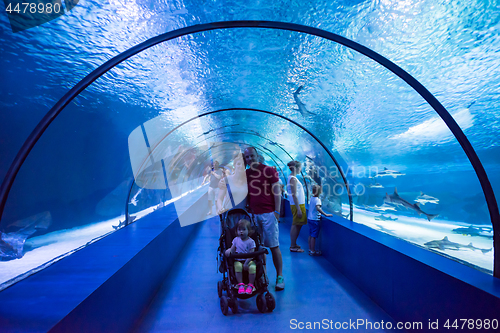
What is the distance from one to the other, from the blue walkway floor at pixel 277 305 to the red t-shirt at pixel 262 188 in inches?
46.8

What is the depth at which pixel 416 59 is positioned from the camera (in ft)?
18.5

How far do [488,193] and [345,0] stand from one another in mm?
2696

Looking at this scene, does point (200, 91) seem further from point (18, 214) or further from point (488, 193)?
point (18, 214)

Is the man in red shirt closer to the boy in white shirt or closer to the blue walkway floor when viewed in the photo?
the blue walkway floor

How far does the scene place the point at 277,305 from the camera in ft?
10.2

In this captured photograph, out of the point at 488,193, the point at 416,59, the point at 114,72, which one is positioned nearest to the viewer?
the point at 488,193

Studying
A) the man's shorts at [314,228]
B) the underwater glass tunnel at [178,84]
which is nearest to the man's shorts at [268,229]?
the man's shorts at [314,228]

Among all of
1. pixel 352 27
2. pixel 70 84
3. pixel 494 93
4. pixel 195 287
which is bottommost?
pixel 195 287

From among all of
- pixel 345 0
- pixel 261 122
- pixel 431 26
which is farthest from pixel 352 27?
pixel 261 122

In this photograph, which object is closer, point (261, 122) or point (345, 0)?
point (345, 0)

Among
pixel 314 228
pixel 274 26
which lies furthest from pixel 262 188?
pixel 314 228

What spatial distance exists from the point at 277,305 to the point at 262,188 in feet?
4.94

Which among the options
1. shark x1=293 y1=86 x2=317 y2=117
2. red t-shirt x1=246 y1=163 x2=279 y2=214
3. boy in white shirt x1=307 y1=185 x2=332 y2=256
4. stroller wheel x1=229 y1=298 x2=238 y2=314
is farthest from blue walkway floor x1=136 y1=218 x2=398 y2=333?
shark x1=293 y1=86 x2=317 y2=117

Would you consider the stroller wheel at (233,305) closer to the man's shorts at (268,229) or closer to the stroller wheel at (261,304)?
the stroller wheel at (261,304)
